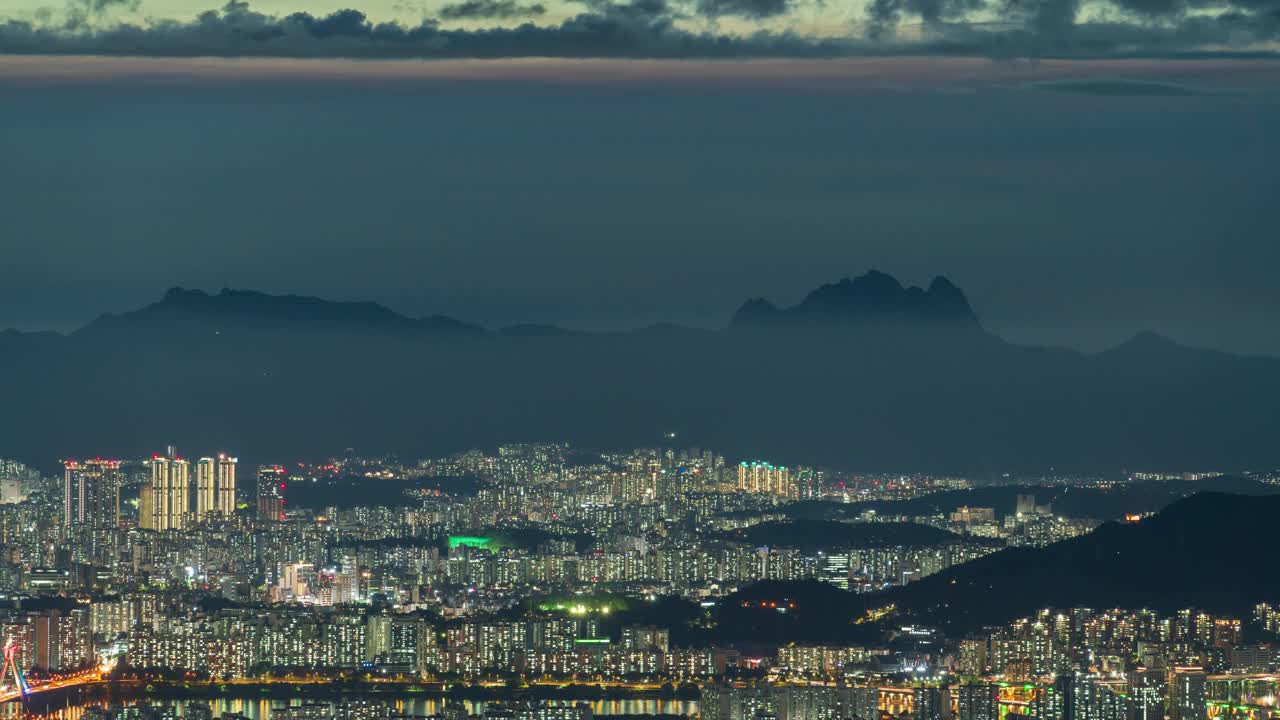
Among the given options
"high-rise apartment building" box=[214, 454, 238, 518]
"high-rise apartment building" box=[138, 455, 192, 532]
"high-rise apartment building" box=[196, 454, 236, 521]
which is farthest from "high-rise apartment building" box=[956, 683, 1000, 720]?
"high-rise apartment building" box=[214, 454, 238, 518]

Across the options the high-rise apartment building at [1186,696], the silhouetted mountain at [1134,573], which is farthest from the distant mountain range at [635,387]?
the high-rise apartment building at [1186,696]

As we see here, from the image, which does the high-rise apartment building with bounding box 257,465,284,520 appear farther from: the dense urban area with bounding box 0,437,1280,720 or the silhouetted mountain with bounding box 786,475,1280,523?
the silhouetted mountain with bounding box 786,475,1280,523

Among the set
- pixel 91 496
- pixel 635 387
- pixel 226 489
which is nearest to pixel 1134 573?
pixel 91 496

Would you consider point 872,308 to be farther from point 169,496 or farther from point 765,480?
point 169,496

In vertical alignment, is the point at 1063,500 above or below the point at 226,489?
below

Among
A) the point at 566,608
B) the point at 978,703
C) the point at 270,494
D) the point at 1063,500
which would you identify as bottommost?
the point at 978,703

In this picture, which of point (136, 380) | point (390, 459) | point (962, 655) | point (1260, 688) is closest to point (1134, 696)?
point (1260, 688)

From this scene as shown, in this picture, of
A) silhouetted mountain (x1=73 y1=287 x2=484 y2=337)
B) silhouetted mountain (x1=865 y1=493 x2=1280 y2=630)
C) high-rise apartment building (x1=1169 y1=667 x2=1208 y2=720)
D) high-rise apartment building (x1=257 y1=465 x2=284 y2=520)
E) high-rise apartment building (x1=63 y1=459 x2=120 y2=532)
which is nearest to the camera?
high-rise apartment building (x1=1169 y1=667 x2=1208 y2=720)

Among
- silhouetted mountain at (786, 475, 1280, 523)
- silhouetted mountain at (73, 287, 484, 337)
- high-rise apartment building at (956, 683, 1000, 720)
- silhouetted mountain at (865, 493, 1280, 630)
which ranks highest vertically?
silhouetted mountain at (73, 287, 484, 337)
